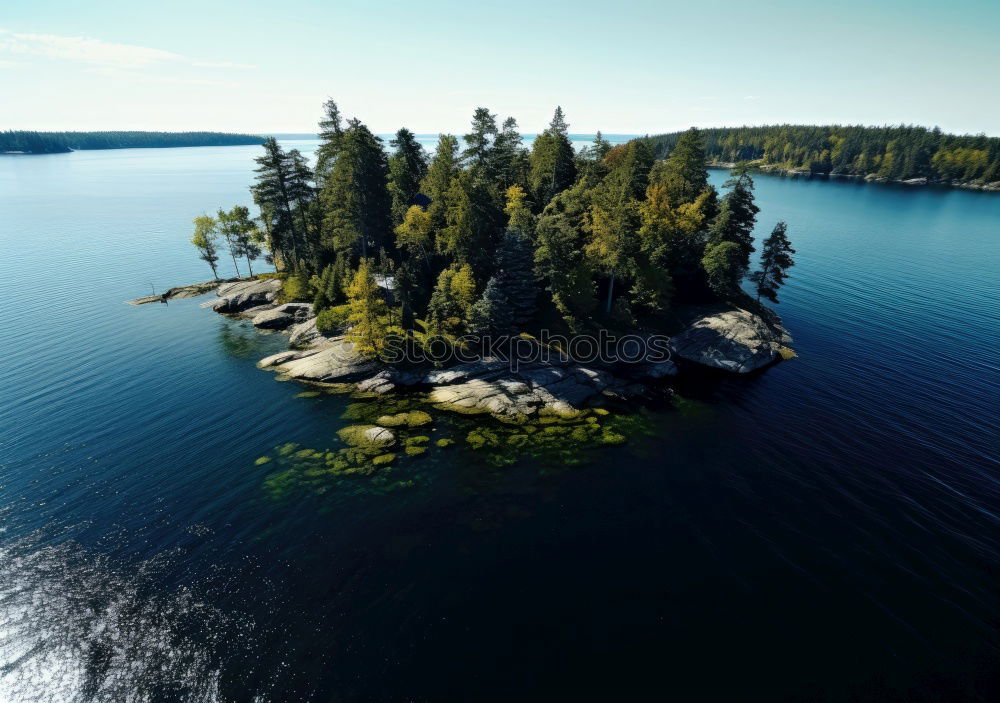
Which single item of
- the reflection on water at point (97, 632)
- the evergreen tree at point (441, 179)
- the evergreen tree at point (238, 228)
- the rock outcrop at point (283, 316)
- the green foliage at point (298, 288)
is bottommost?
the reflection on water at point (97, 632)

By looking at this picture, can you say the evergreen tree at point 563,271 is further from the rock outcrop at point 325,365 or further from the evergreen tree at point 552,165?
the rock outcrop at point 325,365

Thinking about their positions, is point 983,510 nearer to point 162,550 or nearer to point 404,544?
point 404,544

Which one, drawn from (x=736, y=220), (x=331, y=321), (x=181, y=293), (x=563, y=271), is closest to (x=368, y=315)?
(x=331, y=321)

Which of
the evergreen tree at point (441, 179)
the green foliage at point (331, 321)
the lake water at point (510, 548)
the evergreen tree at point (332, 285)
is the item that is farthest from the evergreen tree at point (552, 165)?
the lake water at point (510, 548)

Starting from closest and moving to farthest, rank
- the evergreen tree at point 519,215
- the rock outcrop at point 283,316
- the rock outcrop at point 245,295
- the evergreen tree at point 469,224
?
the evergreen tree at point 469,224 < the evergreen tree at point 519,215 < the rock outcrop at point 283,316 < the rock outcrop at point 245,295

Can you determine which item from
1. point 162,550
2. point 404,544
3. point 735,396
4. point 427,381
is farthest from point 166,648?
point 735,396

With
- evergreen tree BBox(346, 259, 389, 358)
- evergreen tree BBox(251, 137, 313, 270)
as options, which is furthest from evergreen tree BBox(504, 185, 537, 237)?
evergreen tree BBox(251, 137, 313, 270)

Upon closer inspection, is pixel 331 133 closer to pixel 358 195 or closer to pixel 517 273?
pixel 358 195
